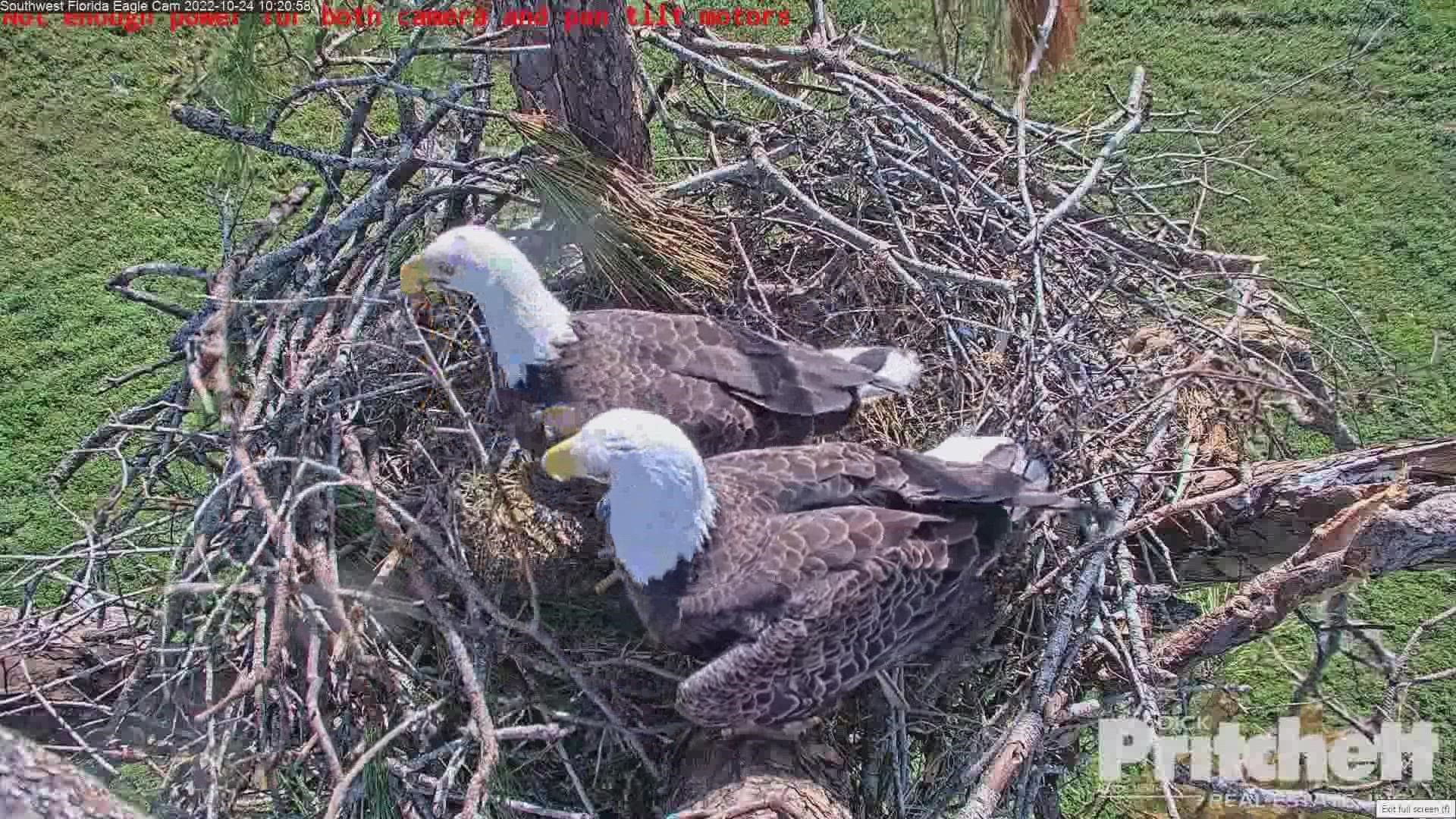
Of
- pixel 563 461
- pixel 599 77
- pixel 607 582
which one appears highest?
pixel 599 77

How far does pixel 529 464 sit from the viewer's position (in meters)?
3.17

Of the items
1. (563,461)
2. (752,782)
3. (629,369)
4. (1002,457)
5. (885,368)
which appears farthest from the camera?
(885,368)

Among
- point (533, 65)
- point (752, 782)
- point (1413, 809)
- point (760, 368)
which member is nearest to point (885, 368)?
point (760, 368)

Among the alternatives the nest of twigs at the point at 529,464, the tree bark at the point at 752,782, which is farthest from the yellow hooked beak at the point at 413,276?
the tree bark at the point at 752,782

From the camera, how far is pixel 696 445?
3049 millimetres

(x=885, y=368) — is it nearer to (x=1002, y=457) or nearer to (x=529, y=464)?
(x=1002, y=457)

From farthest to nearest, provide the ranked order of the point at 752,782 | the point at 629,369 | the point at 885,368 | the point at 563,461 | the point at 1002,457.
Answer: the point at 885,368
the point at 629,369
the point at 1002,457
the point at 563,461
the point at 752,782

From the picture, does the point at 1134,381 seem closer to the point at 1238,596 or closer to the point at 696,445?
the point at 1238,596

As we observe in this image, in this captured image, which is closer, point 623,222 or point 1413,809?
point 1413,809

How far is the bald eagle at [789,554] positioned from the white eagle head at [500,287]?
1.61 ft

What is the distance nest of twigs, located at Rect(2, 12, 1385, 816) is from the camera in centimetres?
273

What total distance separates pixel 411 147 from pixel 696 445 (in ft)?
4.19

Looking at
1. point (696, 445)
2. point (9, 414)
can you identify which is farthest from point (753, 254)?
point (9, 414)

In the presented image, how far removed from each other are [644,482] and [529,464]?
0.66 metres
